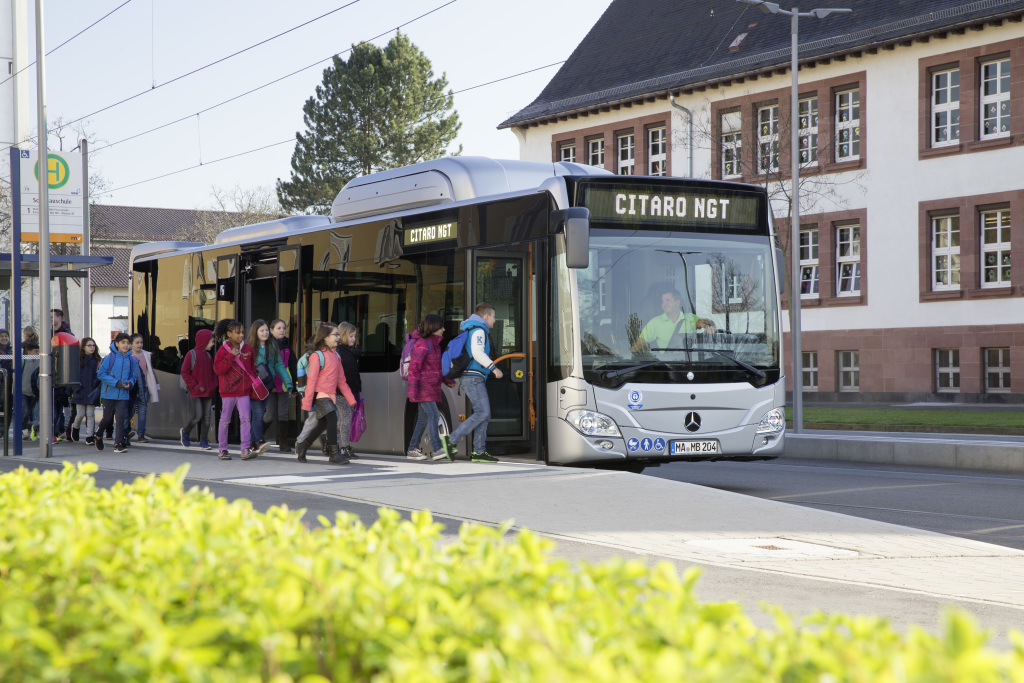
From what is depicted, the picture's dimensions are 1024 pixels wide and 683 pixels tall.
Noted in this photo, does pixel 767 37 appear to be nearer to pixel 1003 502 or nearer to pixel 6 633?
pixel 1003 502

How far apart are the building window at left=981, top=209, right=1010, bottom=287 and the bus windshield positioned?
21.1m

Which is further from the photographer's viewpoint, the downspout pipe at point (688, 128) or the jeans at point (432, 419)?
the downspout pipe at point (688, 128)

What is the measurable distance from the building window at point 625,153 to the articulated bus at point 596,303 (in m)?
27.6

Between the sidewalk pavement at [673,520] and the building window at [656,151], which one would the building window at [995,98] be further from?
the sidewalk pavement at [673,520]

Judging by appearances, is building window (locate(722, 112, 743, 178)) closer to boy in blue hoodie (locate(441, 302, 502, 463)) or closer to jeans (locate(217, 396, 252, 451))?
jeans (locate(217, 396, 252, 451))

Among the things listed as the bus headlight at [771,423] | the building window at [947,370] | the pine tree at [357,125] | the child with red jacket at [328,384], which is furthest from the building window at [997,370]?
the pine tree at [357,125]

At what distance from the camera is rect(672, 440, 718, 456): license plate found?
12.2m

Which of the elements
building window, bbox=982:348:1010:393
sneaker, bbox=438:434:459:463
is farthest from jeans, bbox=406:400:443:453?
building window, bbox=982:348:1010:393

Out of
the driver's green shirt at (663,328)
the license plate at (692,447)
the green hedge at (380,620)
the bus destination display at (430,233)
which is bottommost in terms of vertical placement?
the license plate at (692,447)

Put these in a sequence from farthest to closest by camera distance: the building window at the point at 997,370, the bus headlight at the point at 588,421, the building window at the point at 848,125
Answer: the building window at the point at 848,125 → the building window at the point at 997,370 → the bus headlight at the point at 588,421

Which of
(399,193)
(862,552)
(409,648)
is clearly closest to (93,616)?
(409,648)

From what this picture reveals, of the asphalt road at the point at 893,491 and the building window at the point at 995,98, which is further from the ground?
the building window at the point at 995,98

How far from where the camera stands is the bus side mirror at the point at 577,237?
11266 millimetres

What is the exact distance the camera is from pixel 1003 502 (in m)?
12.1
